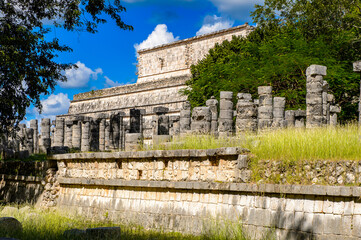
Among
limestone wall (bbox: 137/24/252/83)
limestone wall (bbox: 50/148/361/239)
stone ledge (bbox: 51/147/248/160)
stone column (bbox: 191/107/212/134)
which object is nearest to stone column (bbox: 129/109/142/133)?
stone column (bbox: 191/107/212/134)

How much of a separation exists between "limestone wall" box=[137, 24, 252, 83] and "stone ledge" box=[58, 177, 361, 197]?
83.9ft

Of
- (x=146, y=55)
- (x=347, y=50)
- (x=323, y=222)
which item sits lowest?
(x=323, y=222)

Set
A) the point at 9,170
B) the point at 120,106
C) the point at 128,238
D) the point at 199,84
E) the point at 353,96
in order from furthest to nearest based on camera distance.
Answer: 1. the point at 120,106
2. the point at 199,84
3. the point at 353,96
4. the point at 9,170
5. the point at 128,238

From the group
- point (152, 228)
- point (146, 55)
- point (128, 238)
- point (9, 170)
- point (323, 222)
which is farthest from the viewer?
point (146, 55)

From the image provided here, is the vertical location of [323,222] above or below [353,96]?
below

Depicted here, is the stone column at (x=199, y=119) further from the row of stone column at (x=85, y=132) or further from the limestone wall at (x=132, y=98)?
the limestone wall at (x=132, y=98)

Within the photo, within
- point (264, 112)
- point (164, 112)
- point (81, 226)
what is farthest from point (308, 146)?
point (164, 112)

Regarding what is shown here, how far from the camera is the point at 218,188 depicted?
9.84m

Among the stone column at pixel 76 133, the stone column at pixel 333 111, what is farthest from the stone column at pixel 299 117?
the stone column at pixel 76 133

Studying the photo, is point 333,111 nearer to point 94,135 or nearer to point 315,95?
point 315,95

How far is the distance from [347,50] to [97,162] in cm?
1744

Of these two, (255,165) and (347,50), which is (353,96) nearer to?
(347,50)

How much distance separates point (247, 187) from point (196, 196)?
4.97ft

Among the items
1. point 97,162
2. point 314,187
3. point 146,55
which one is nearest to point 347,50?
point 97,162
